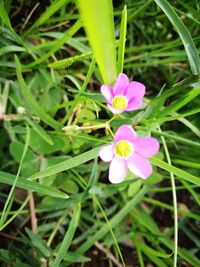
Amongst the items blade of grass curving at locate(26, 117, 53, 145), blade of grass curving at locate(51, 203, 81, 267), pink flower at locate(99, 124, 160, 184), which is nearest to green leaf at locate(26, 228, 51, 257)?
blade of grass curving at locate(51, 203, 81, 267)

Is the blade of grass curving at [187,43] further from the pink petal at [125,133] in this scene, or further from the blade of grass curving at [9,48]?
the blade of grass curving at [9,48]

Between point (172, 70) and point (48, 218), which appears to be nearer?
point (48, 218)

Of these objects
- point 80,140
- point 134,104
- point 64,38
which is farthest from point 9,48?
point 134,104

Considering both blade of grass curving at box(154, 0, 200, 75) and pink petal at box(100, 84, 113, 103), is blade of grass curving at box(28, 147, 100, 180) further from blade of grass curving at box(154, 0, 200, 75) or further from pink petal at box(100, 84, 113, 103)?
blade of grass curving at box(154, 0, 200, 75)

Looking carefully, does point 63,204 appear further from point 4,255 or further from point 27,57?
point 27,57

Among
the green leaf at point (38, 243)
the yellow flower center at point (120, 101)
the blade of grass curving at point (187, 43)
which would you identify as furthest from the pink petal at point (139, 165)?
the green leaf at point (38, 243)

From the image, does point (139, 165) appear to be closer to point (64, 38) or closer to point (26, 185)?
point (26, 185)

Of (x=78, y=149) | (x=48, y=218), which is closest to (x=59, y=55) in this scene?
(x=78, y=149)
